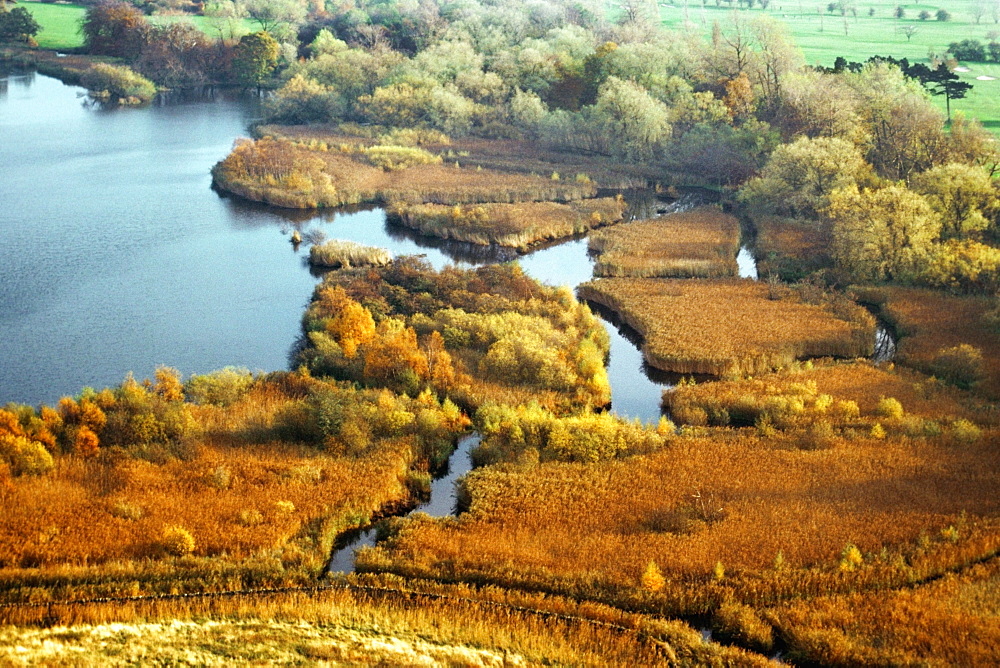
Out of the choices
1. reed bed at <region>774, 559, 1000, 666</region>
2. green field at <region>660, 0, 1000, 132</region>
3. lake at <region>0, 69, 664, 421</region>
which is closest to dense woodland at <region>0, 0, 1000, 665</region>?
reed bed at <region>774, 559, 1000, 666</region>

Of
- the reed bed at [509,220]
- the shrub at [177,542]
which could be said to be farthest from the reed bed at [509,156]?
the shrub at [177,542]

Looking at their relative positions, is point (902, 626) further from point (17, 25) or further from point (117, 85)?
point (17, 25)

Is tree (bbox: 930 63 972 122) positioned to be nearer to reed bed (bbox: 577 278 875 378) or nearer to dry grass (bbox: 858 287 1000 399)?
dry grass (bbox: 858 287 1000 399)

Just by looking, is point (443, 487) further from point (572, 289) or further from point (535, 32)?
point (535, 32)

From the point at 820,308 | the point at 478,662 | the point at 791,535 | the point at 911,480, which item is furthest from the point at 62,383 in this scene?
the point at 820,308

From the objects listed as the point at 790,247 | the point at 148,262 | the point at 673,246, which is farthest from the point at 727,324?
the point at 148,262
